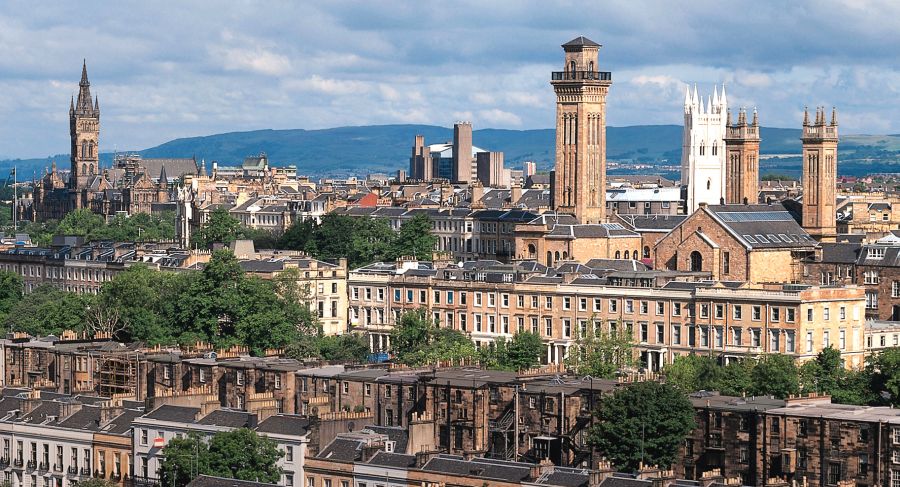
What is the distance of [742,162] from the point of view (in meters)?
188

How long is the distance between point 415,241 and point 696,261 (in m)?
40.7

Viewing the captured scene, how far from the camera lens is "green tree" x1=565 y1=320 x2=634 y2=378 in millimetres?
120375

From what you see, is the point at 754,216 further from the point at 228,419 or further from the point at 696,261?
the point at 228,419

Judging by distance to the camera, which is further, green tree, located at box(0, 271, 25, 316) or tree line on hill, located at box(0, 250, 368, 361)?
green tree, located at box(0, 271, 25, 316)

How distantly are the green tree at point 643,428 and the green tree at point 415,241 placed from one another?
9725 centimetres

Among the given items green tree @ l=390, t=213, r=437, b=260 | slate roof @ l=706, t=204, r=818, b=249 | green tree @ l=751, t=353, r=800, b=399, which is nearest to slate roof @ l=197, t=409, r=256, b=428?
green tree @ l=751, t=353, r=800, b=399

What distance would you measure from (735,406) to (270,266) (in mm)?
82466

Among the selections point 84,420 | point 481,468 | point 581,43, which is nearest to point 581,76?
point 581,43

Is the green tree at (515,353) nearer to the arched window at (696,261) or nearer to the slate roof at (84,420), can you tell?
the arched window at (696,261)

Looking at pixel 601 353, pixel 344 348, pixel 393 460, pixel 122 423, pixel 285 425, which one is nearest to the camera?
pixel 393 460

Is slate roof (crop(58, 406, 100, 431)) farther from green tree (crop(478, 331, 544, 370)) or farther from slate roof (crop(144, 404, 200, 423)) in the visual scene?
green tree (crop(478, 331, 544, 370))

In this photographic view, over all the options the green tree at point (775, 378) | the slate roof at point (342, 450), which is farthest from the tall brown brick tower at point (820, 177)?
the slate roof at point (342, 450)

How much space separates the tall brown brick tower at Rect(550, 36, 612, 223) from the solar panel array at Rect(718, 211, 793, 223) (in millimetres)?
23343

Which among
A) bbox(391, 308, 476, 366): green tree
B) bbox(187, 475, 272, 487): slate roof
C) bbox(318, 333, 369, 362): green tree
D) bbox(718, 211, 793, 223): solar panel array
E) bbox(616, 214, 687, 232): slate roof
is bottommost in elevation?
bbox(187, 475, 272, 487): slate roof
